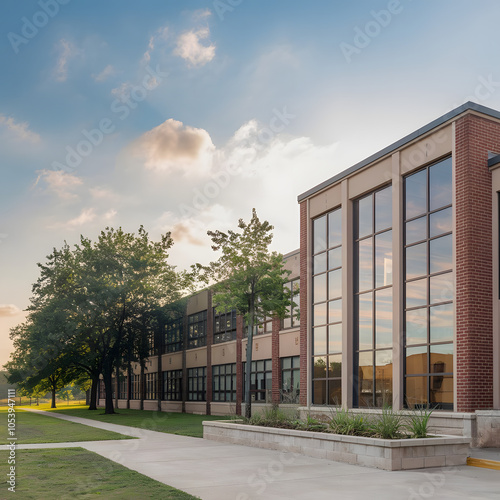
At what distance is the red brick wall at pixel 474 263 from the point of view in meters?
16.9

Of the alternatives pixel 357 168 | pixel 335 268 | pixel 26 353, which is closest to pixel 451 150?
pixel 357 168

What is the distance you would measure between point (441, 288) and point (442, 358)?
2053 millimetres

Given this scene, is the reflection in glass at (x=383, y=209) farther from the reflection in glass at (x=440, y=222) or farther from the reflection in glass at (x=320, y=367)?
the reflection in glass at (x=320, y=367)

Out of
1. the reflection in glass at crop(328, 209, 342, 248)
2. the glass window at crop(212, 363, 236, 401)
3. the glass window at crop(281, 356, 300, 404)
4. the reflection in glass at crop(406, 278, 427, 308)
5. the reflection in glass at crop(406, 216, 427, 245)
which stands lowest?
the glass window at crop(212, 363, 236, 401)

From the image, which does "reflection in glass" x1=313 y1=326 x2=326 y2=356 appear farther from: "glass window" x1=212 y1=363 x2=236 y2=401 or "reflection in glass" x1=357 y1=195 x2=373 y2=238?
"glass window" x1=212 y1=363 x2=236 y2=401

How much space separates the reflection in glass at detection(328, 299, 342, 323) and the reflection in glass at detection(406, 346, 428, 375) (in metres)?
4.41

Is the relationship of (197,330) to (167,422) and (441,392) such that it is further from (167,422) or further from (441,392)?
(441,392)

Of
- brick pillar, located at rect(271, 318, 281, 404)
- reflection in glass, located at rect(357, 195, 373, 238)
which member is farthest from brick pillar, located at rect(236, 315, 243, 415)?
reflection in glass, located at rect(357, 195, 373, 238)

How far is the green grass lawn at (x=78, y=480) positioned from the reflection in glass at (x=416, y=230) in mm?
11303

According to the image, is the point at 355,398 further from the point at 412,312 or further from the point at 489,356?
the point at 489,356

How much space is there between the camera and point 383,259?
21.3m

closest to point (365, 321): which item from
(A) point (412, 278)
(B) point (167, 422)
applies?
(A) point (412, 278)

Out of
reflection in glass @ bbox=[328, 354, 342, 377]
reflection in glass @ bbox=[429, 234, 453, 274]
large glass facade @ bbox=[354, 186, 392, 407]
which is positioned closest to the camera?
reflection in glass @ bbox=[429, 234, 453, 274]

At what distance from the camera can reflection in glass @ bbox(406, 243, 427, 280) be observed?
19234mm
